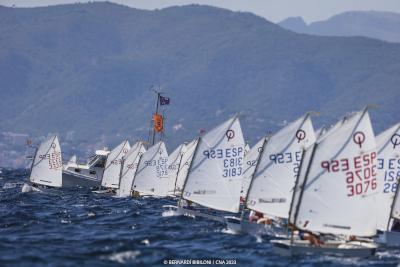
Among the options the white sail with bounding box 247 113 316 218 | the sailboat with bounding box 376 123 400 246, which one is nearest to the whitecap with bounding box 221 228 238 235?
the white sail with bounding box 247 113 316 218

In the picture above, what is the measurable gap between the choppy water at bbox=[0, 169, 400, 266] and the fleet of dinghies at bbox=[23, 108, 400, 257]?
155 cm

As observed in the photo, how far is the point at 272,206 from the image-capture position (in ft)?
224

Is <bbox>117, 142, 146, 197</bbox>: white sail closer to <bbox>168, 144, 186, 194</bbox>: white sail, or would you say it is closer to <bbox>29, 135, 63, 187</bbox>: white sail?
<bbox>168, 144, 186, 194</bbox>: white sail

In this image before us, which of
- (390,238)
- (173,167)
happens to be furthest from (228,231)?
(173,167)

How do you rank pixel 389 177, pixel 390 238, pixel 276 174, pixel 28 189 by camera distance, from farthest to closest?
pixel 28 189 < pixel 389 177 < pixel 276 174 < pixel 390 238

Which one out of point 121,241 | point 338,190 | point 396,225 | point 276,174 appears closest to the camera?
point 338,190

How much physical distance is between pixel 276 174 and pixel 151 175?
134 feet

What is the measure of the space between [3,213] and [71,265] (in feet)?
112

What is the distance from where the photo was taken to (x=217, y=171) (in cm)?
7606

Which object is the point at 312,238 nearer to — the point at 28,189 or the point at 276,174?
the point at 276,174

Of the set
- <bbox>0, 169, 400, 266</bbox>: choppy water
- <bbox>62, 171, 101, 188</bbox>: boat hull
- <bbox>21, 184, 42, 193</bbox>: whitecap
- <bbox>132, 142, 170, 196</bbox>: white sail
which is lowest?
<bbox>0, 169, 400, 266</bbox>: choppy water

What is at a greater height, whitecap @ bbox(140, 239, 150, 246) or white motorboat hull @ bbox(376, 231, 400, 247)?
white motorboat hull @ bbox(376, 231, 400, 247)

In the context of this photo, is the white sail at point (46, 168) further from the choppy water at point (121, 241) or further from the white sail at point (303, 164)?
the white sail at point (303, 164)

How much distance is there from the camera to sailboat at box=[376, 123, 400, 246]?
69000 mm
